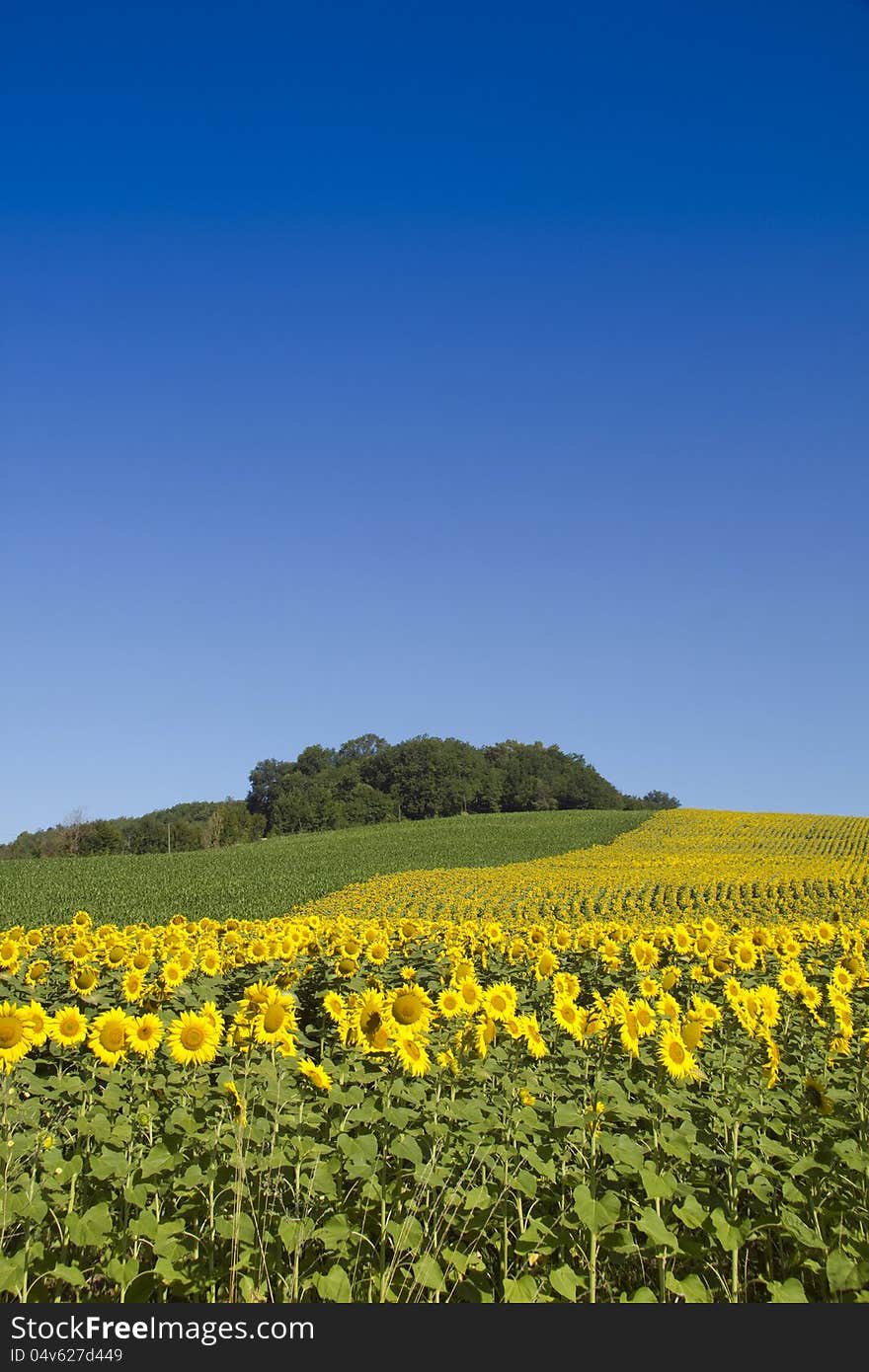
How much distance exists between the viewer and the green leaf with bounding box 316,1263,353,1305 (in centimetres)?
318

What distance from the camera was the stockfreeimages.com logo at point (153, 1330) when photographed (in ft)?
8.96

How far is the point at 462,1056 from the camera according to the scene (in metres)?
→ 4.78

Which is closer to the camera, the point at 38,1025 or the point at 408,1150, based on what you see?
the point at 408,1150

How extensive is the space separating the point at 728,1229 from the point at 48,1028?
10.8 feet

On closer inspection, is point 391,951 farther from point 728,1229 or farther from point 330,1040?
point 728,1229

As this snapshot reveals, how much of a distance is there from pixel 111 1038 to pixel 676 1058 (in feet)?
9.45

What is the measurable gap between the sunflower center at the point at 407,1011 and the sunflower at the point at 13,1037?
1.78 m

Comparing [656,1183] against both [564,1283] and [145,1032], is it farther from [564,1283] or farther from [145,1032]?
[145,1032]

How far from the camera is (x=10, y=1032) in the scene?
172 inches

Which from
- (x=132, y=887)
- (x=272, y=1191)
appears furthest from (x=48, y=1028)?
(x=132, y=887)

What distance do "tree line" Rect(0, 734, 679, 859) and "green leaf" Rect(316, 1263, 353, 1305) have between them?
102m

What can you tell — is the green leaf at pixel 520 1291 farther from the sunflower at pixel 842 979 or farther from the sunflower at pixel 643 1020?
the sunflower at pixel 842 979

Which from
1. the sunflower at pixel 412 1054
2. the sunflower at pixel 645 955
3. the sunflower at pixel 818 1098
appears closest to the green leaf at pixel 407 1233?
the sunflower at pixel 412 1054

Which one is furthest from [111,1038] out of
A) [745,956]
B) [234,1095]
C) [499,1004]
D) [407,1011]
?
[745,956]
